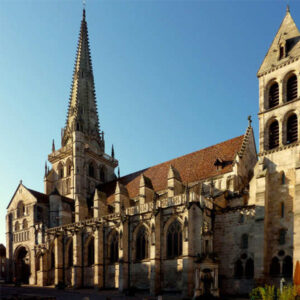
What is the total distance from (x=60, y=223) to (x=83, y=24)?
3107cm

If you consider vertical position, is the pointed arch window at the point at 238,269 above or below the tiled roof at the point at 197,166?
below

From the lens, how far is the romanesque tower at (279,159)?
25.1 meters

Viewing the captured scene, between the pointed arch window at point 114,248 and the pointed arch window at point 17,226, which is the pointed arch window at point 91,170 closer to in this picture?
the pointed arch window at point 17,226

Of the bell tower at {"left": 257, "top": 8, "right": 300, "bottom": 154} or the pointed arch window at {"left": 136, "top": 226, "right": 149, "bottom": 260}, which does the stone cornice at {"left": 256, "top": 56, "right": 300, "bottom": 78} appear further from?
the pointed arch window at {"left": 136, "top": 226, "right": 149, "bottom": 260}

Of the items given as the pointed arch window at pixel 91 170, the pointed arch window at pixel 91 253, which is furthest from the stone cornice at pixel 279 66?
the pointed arch window at pixel 91 170

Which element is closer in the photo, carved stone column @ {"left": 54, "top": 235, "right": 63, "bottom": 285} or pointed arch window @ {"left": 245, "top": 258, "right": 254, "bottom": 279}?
pointed arch window @ {"left": 245, "top": 258, "right": 254, "bottom": 279}

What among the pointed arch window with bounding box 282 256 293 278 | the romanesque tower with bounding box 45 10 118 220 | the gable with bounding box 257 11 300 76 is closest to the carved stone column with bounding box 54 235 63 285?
the romanesque tower with bounding box 45 10 118 220

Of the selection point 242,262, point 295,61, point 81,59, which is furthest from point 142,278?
point 81,59

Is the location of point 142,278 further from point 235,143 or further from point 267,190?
point 235,143

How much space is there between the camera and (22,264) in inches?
1737

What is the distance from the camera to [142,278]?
29.6 meters

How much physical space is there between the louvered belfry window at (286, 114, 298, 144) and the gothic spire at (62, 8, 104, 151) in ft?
95.3

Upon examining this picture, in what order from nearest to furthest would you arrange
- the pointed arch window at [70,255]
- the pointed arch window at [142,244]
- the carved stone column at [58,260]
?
1. the pointed arch window at [142,244]
2. the carved stone column at [58,260]
3. the pointed arch window at [70,255]

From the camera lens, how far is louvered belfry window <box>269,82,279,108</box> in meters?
29.3
